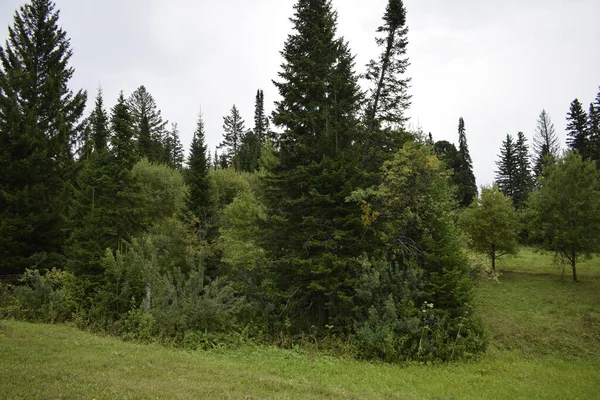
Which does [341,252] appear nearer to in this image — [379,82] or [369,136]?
[369,136]

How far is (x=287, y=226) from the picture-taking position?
1534 cm

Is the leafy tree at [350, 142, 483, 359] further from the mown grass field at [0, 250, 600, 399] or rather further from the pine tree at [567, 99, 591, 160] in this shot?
the pine tree at [567, 99, 591, 160]

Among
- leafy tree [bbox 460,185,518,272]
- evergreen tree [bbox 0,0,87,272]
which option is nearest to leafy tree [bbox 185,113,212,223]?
evergreen tree [bbox 0,0,87,272]

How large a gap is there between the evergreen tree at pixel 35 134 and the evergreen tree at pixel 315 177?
46.9 feet

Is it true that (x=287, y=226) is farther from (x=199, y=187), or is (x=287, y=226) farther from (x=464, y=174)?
(x=464, y=174)

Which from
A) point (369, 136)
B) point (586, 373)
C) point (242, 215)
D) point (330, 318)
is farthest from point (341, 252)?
point (586, 373)

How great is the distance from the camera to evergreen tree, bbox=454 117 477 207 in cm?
4916

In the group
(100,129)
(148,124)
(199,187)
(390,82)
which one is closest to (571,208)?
Result: (390,82)

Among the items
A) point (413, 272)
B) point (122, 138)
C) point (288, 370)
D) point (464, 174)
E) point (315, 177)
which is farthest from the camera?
point (464, 174)

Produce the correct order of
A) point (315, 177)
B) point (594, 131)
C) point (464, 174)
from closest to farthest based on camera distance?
1. point (315, 177)
2. point (594, 131)
3. point (464, 174)

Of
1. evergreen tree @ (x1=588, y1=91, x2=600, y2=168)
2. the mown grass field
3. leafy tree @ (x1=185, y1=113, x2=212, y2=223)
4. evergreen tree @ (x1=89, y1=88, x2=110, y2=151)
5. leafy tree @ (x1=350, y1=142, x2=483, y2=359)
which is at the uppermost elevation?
evergreen tree @ (x1=588, y1=91, x2=600, y2=168)

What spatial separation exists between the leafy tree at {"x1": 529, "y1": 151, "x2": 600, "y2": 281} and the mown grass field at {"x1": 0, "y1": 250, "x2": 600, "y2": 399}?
723cm

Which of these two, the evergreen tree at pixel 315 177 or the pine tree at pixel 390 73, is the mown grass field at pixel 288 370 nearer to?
the evergreen tree at pixel 315 177

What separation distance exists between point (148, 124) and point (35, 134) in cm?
2572
